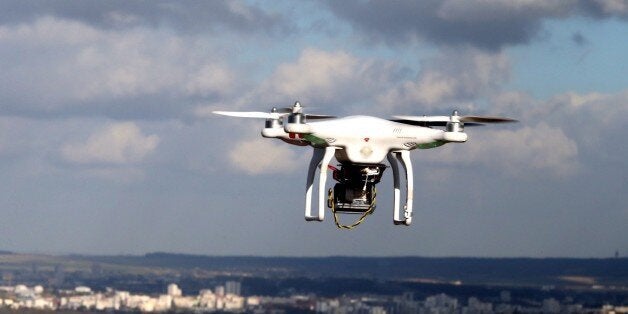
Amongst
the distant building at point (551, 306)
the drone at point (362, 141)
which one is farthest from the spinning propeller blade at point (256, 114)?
the distant building at point (551, 306)

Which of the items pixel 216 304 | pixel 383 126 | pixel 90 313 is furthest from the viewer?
pixel 90 313

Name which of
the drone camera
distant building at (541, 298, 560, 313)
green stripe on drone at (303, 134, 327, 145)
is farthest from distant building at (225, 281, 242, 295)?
green stripe on drone at (303, 134, 327, 145)

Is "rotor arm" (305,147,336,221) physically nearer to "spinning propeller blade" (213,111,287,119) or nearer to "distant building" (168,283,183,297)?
"spinning propeller blade" (213,111,287,119)

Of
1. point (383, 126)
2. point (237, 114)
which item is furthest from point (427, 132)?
point (237, 114)

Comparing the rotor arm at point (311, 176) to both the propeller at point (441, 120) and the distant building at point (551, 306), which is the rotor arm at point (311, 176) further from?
the distant building at point (551, 306)

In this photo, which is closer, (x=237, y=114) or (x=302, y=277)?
(x=237, y=114)

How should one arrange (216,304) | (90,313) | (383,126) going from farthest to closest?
(90,313) < (216,304) < (383,126)

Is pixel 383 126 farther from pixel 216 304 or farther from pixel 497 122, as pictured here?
pixel 216 304

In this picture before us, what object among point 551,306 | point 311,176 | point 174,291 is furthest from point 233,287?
point 311,176

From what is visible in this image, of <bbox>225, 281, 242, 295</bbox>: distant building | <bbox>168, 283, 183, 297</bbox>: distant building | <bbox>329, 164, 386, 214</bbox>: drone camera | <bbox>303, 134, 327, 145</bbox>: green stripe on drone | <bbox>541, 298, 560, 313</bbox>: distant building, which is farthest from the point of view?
<bbox>225, 281, 242, 295</bbox>: distant building
